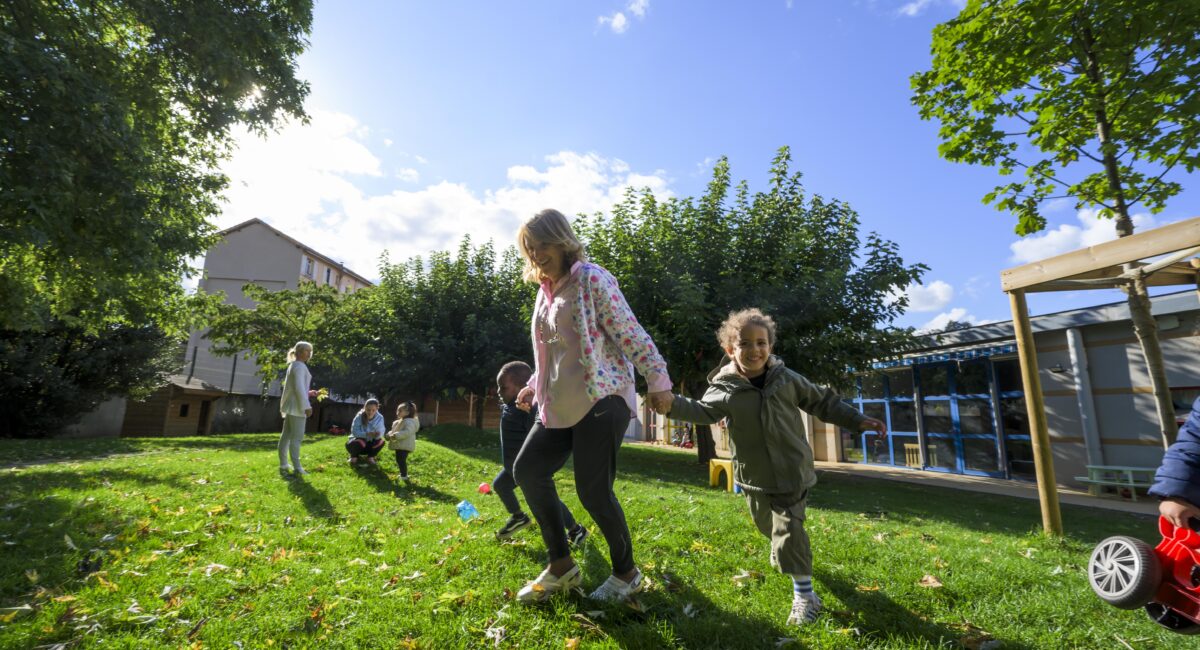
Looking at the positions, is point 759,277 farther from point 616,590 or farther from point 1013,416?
point 616,590

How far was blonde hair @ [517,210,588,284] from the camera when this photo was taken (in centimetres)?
314

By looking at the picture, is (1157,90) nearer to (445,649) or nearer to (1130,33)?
(1130,33)

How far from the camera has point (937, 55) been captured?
766 centimetres

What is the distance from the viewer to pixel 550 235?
10.3 feet

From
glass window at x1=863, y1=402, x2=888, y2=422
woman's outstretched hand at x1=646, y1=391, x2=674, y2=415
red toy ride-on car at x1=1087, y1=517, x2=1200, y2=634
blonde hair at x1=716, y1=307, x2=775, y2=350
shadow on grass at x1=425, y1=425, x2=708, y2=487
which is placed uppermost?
blonde hair at x1=716, y1=307, x2=775, y2=350

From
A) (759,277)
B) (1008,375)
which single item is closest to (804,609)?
(759,277)

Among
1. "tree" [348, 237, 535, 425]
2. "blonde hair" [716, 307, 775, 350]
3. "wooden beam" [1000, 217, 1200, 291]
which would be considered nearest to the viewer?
"blonde hair" [716, 307, 775, 350]

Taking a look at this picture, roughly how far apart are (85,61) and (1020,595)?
51.4 feet

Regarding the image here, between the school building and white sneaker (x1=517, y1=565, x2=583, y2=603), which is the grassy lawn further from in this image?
the school building

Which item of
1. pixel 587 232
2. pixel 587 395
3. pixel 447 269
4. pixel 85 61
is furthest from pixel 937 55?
pixel 447 269

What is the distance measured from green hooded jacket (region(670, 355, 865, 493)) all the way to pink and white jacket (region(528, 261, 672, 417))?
40 centimetres

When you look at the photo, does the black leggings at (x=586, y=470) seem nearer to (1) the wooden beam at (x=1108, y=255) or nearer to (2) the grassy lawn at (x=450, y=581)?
(2) the grassy lawn at (x=450, y=581)

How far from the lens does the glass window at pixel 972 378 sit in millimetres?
16422

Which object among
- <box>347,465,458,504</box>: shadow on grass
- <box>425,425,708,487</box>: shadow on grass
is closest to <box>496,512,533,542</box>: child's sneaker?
<box>347,465,458,504</box>: shadow on grass
